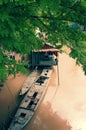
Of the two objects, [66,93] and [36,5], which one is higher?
[36,5]

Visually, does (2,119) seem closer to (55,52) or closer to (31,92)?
(31,92)

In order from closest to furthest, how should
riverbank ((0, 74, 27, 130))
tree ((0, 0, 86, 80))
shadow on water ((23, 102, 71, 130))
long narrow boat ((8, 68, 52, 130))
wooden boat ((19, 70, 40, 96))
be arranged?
tree ((0, 0, 86, 80)) < long narrow boat ((8, 68, 52, 130)) < shadow on water ((23, 102, 71, 130)) < riverbank ((0, 74, 27, 130)) < wooden boat ((19, 70, 40, 96))

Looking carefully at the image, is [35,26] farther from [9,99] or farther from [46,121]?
[9,99]

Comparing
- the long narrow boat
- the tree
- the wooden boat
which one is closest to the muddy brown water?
the wooden boat

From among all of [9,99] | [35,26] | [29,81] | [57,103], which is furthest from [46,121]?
[35,26]

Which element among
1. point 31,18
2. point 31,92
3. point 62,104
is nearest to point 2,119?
point 31,92

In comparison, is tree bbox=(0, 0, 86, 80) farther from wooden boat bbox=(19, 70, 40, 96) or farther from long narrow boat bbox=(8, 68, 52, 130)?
wooden boat bbox=(19, 70, 40, 96)
